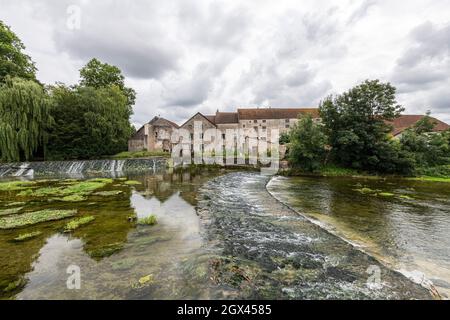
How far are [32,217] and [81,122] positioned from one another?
2085 centimetres

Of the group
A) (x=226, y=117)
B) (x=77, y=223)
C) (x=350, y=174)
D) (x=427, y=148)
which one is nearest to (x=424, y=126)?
(x=427, y=148)

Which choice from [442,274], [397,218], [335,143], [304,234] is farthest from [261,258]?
[335,143]

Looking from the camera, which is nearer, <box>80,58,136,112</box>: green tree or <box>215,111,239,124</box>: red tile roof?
<box>80,58,136,112</box>: green tree

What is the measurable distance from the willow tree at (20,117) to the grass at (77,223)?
62.1 ft

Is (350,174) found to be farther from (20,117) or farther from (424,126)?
(20,117)

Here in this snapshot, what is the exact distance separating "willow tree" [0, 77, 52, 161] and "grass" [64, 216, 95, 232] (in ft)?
62.1

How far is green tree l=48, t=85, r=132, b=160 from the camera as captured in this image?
72.0ft

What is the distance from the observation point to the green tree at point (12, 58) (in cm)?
2102

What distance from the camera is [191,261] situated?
3.81m

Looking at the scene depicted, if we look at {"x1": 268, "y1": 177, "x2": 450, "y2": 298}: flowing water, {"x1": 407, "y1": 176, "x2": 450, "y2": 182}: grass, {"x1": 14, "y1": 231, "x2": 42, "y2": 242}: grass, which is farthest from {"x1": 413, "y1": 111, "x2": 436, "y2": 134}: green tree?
{"x1": 14, "y1": 231, "x2": 42, "y2": 242}: grass

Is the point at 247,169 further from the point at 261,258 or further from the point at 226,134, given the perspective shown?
the point at 226,134

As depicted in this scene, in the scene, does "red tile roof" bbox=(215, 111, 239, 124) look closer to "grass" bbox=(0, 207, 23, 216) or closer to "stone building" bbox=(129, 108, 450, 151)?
"stone building" bbox=(129, 108, 450, 151)

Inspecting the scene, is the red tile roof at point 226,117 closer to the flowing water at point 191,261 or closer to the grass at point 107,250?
the flowing water at point 191,261

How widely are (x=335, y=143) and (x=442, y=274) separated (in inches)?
724
